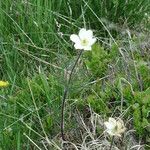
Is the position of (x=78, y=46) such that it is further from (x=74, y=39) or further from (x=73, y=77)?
(x=73, y=77)

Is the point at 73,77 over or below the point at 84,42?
below

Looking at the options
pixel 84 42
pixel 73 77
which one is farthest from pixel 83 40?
pixel 73 77

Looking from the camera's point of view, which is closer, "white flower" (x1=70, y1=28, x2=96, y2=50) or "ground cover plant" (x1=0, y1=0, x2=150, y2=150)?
"white flower" (x1=70, y1=28, x2=96, y2=50)

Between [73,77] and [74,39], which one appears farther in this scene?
[73,77]

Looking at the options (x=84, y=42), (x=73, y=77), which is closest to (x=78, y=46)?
(x=84, y=42)

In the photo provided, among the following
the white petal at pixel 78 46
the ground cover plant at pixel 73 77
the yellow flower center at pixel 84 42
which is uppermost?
the yellow flower center at pixel 84 42

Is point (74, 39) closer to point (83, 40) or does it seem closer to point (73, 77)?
point (83, 40)

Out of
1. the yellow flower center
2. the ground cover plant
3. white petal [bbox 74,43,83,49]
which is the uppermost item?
the yellow flower center

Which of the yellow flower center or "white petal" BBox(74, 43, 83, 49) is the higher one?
the yellow flower center
